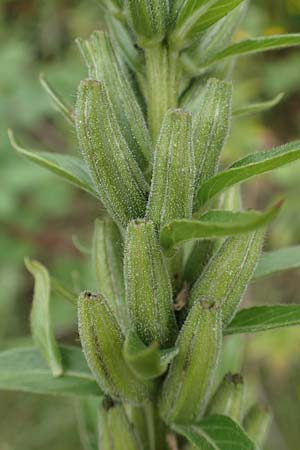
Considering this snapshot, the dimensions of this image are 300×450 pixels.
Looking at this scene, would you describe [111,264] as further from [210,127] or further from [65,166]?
[210,127]

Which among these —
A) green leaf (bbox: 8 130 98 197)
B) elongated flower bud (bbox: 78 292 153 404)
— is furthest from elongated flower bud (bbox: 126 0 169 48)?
elongated flower bud (bbox: 78 292 153 404)

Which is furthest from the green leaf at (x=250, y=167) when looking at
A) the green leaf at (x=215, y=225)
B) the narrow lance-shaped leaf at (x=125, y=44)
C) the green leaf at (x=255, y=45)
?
the narrow lance-shaped leaf at (x=125, y=44)

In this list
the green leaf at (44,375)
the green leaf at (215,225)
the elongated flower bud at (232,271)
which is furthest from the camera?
the green leaf at (44,375)

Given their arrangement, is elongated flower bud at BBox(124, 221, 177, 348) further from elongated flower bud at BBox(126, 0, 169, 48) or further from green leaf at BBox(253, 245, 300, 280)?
elongated flower bud at BBox(126, 0, 169, 48)

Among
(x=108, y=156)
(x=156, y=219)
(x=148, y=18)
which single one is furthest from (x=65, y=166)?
(x=148, y=18)

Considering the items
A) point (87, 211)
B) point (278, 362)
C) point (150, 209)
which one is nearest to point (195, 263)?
point (150, 209)

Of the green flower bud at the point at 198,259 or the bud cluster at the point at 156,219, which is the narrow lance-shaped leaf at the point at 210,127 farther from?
the green flower bud at the point at 198,259

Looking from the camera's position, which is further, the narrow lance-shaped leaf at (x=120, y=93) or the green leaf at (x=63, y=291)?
the green leaf at (x=63, y=291)
